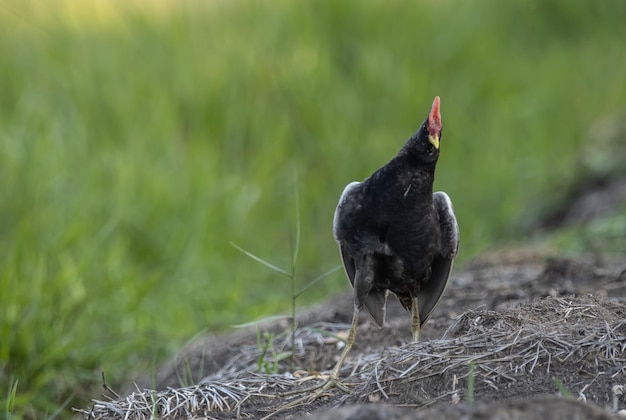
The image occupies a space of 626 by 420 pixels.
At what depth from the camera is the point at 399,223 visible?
3.42 meters

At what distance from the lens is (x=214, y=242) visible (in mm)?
7129

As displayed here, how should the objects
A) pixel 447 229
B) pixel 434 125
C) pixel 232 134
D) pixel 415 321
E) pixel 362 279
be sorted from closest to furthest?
pixel 434 125
pixel 362 279
pixel 447 229
pixel 415 321
pixel 232 134

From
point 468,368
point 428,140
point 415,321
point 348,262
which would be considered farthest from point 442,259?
point 468,368

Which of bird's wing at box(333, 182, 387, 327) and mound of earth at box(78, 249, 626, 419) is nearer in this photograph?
mound of earth at box(78, 249, 626, 419)

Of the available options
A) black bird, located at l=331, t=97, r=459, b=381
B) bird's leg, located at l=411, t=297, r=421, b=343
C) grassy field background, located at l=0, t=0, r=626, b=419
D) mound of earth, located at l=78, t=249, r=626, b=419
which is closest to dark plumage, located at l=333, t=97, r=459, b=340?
black bird, located at l=331, t=97, r=459, b=381

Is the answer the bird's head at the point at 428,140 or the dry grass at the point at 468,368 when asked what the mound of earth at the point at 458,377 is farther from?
the bird's head at the point at 428,140

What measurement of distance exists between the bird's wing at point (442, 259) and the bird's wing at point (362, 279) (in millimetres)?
179

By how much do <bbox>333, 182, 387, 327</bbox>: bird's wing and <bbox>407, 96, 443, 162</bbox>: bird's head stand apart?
0.93 feet

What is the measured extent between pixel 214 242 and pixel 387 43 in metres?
3.09

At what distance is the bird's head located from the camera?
3.38m

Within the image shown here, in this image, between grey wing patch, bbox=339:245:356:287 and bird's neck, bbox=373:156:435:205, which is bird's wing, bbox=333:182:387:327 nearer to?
grey wing patch, bbox=339:245:356:287

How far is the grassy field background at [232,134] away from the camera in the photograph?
591 centimetres

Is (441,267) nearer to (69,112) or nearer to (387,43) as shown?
(69,112)

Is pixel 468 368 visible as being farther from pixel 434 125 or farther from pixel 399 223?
pixel 434 125
